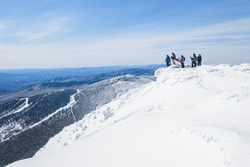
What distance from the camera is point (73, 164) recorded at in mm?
6535

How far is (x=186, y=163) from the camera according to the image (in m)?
4.34

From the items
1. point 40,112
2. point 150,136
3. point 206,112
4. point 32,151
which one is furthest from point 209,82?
point 40,112

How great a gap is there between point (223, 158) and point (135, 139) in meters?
3.96

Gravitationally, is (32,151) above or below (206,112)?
below

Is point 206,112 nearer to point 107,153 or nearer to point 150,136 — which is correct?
point 150,136

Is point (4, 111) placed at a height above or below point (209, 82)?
below

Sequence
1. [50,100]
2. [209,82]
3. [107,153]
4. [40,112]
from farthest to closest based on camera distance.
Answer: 1. [50,100]
2. [40,112]
3. [209,82]
4. [107,153]

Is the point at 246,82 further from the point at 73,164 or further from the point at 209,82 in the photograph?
the point at 73,164

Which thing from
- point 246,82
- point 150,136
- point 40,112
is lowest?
point 40,112

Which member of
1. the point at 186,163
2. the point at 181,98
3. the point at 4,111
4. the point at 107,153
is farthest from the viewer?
the point at 4,111

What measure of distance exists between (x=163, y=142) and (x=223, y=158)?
237 cm

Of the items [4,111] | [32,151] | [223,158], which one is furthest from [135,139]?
[4,111]

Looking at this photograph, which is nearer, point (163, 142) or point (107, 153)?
point (163, 142)

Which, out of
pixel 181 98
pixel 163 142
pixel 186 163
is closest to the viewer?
pixel 186 163
